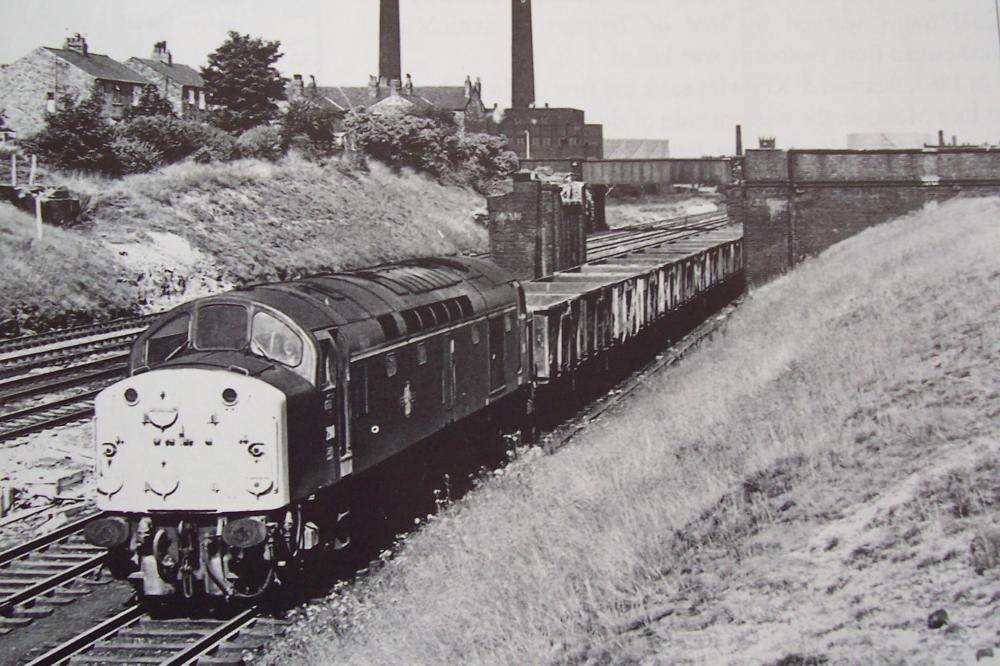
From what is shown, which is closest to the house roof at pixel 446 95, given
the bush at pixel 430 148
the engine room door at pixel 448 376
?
the bush at pixel 430 148

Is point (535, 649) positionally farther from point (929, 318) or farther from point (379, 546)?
point (929, 318)

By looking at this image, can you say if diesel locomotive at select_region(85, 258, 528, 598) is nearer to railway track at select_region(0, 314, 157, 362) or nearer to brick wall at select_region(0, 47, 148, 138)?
railway track at select_region(0, 314, 157, 362)

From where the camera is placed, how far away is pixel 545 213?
25531mm

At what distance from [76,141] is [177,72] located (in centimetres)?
2858

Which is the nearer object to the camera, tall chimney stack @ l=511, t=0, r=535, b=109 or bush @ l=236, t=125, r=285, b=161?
bush @ l=236, t=125, r=285, b=161

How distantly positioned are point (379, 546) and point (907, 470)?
Result: 635cm

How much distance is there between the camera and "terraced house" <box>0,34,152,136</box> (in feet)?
157

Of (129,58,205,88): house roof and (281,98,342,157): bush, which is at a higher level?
(129,58,205,88): house roof

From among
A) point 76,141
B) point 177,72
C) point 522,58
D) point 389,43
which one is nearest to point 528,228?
point 76,141

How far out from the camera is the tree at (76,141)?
3841 cm

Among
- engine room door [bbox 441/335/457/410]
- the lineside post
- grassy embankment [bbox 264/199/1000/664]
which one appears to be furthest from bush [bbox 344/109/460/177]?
engine room door [bbox 441/335/457/410]

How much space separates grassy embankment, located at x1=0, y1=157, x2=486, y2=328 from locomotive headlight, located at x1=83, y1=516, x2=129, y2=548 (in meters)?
17.5

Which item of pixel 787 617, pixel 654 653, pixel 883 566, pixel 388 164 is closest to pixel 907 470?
pixel 883 566

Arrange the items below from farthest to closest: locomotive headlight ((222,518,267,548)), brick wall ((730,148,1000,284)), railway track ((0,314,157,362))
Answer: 1. brick wall ((730,148,1000,284))
2. railway track ((0,314,157,362))
3. locomotive headlight ((222,518,267,548))
